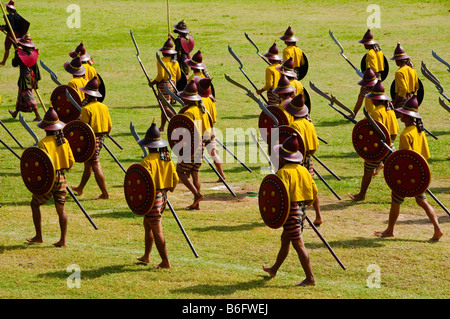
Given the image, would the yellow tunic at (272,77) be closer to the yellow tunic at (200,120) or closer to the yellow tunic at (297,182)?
the yellow tunic at (200,120)

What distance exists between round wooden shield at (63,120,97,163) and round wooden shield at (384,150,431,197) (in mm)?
4617

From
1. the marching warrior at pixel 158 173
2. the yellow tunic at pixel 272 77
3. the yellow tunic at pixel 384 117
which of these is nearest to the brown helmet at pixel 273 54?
the yellow tunic at pixel 272 77

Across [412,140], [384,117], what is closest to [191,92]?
[384,117]

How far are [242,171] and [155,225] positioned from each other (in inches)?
215

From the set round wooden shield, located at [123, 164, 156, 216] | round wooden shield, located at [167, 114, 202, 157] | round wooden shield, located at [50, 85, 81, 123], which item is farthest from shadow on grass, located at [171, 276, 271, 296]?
round wooden shield, located at [50, 85, 81, 123]

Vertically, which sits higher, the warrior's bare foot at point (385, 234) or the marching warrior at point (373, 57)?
the marching warrior at point (373, 57)

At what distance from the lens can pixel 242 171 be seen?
49.2 ft

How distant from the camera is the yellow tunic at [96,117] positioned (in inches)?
498

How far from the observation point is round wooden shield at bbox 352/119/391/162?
12000 mm

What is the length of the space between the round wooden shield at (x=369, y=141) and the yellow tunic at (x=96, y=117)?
4.16 meters

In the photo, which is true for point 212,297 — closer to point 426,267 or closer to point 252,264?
point 252,264

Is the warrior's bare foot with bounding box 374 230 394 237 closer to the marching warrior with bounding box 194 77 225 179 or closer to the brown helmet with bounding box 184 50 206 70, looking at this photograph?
the marching warrior with bounding box 194 77 225 179

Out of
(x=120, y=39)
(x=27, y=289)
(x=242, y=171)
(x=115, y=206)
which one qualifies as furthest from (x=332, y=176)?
(x=120, y=39)

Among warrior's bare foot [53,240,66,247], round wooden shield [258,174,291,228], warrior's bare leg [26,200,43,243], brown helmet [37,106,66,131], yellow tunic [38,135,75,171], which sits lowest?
warrior's bare foot [53,240,66,247]
